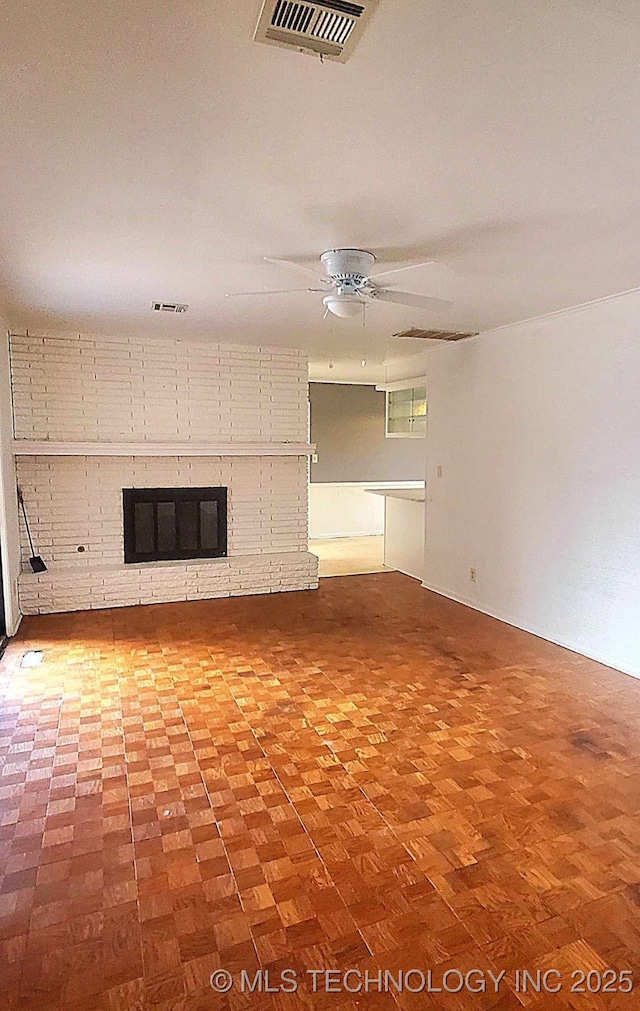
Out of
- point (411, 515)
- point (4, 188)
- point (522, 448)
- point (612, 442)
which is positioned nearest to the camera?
point (4, 188)

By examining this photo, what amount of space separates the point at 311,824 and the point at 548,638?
8.94 ft

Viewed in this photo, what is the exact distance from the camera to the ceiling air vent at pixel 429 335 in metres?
4.86

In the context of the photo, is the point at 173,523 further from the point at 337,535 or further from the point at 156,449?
the point at 337,535

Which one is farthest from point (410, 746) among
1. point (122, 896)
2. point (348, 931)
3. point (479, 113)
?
point (479, 113)

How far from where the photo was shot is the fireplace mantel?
16.0ft

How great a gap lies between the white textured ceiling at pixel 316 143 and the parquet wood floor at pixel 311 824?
91.1 inches

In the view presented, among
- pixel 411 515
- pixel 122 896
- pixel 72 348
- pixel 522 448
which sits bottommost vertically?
pixel 122 896

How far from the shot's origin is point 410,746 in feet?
9.12

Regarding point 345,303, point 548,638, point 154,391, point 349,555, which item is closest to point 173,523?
point 154,391

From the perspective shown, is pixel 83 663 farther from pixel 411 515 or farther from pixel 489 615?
pixel 411 515

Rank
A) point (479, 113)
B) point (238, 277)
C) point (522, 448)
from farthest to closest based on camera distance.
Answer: point (522, 448) → point (238, 277) → point (479, 113)

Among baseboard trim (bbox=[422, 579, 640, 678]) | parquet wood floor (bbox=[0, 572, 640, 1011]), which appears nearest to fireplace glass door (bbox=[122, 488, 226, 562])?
parquet wood floor (bbox=[0, 572, 640, 1011])

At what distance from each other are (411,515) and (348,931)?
506cm

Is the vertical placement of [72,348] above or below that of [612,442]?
above
